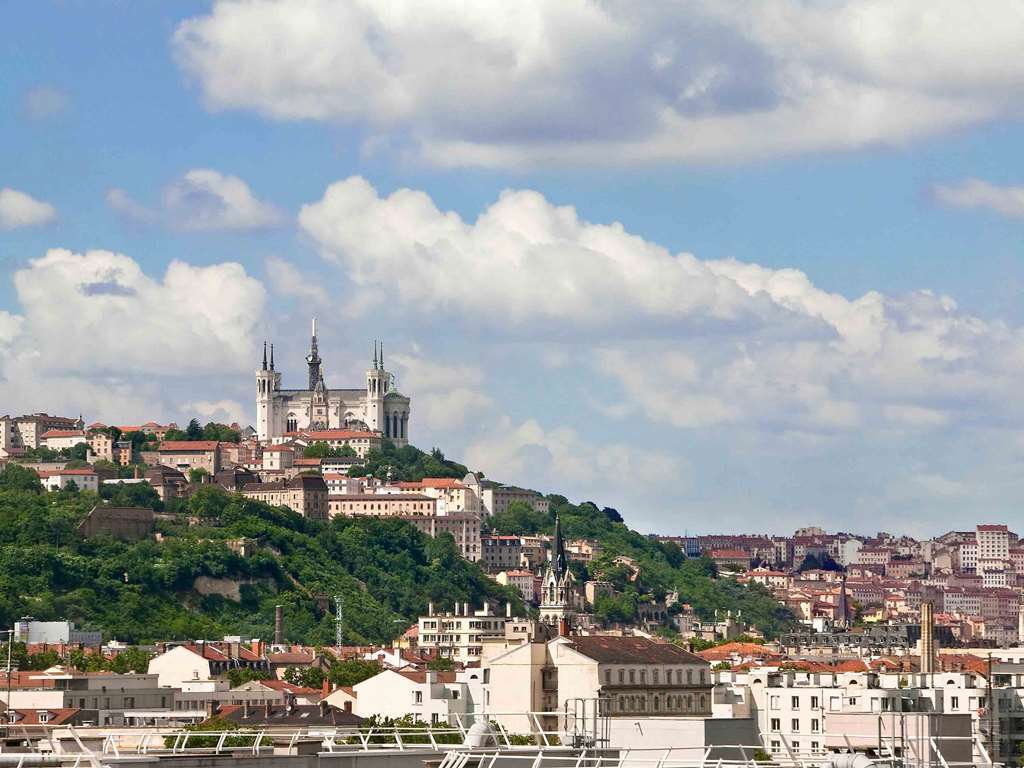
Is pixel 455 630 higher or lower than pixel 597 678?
higher

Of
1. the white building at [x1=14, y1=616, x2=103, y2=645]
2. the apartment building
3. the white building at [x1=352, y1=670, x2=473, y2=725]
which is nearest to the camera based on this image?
the white building at [x1=352, y1=670, x2=473, y2=725]

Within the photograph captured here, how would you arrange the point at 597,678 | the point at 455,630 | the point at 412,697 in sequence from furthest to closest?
1. the point at 455,630
2. the point at 412,697
3. the point at 597,678

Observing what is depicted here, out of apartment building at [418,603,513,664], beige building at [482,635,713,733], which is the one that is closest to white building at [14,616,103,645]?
apartment building at [418,603,513,664]

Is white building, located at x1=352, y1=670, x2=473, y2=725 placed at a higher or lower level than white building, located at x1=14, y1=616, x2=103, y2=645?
lower

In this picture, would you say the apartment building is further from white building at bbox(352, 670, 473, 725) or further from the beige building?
the beige building

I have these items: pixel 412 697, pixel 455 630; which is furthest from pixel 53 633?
pixel 412 697

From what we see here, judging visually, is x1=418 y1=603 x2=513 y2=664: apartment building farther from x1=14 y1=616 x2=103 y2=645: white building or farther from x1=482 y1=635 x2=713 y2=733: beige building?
x1=482 y1=635 x2=713 y2=733: beige building

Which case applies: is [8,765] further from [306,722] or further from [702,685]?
[702,685]

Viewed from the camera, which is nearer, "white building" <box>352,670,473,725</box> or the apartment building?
"white building" <box>352,670,473,725</box>

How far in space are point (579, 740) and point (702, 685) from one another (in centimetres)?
5865

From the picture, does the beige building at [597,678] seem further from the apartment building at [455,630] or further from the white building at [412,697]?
the apartment building at [455,630]

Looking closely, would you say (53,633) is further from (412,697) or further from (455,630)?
(412,697)

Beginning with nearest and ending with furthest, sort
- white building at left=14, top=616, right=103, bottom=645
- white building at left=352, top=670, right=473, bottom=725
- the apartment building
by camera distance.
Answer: white building at left=352, top=670, right=473, bottom=725 → white building at left=14, top=616, right=103, bottom=645 → the apartment building

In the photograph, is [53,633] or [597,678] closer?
[597,678]
